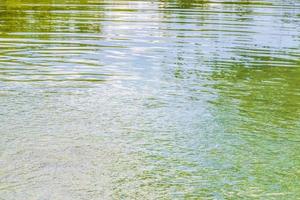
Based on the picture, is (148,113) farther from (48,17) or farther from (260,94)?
(48,17)

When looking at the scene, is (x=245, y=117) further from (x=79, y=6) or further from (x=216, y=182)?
(x=79, y=6)

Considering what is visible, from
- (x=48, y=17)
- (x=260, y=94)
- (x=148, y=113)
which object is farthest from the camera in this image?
(x=48, y=17)

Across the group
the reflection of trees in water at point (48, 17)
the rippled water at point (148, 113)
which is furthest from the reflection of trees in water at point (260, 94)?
the reflection of trees in water at point (48, 17)

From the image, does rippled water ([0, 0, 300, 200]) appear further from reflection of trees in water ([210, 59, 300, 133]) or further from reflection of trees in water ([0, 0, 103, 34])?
reflection of trees in water ([0, 0, 103, 34])

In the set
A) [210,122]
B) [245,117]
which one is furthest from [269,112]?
[210,122]

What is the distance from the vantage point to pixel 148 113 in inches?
360

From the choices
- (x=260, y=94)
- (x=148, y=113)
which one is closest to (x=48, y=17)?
(x=260, y=94)

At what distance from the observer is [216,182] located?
6.54 meters

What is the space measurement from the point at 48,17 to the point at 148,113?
517 inches

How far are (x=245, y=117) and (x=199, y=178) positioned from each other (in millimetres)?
2581

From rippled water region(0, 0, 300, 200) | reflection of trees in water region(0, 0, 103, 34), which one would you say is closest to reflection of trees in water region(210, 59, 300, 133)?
rippled water region(0, 0, 300, 200)

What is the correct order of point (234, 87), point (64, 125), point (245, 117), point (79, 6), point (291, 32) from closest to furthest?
point (64, 125) → point (245, 117) → point (234, 87) → point (291, 32) → point (79, 6)

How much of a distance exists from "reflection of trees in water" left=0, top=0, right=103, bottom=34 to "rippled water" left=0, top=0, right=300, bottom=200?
26 cm

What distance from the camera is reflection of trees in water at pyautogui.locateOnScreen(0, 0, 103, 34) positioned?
18.3 meters
